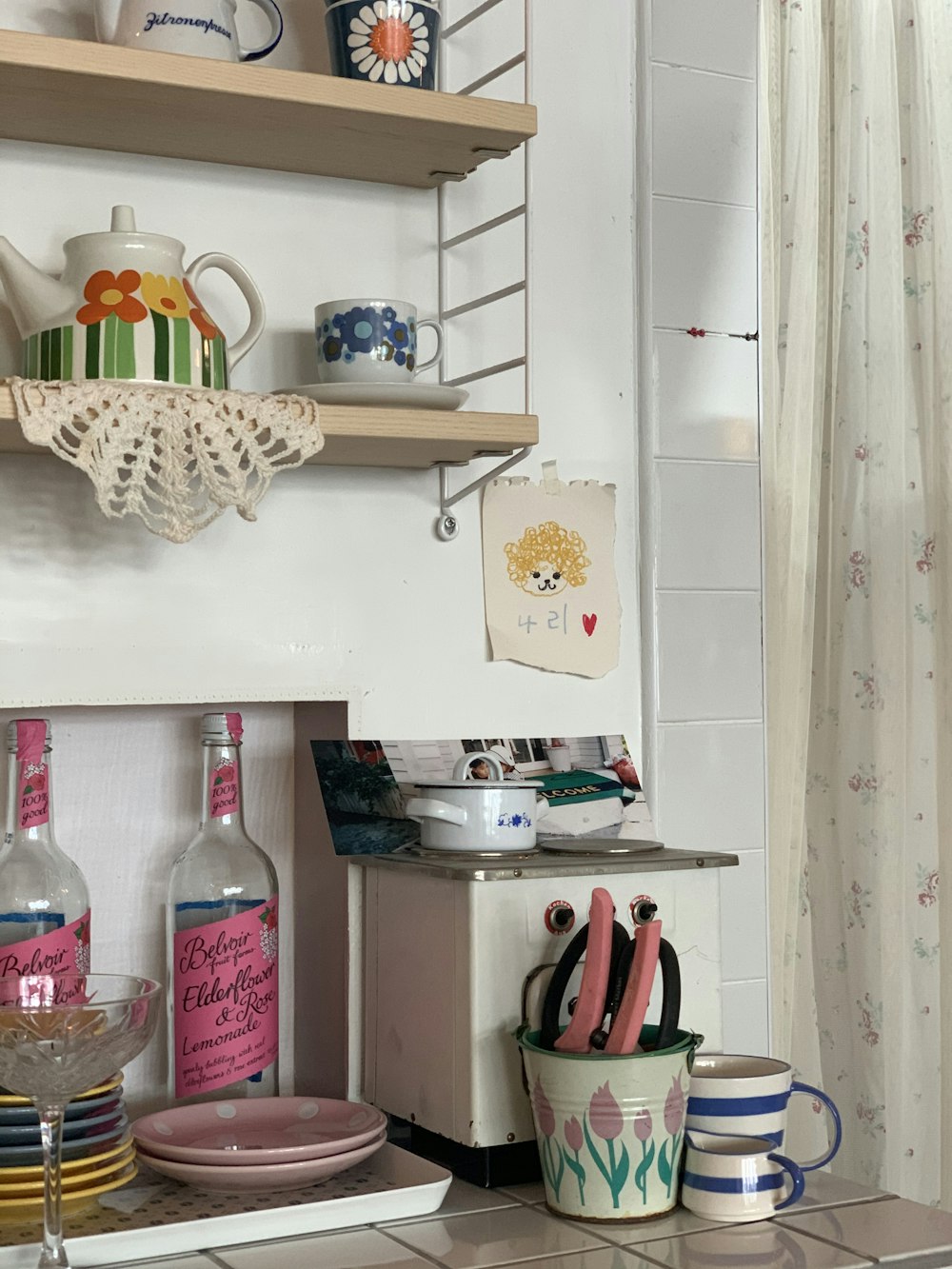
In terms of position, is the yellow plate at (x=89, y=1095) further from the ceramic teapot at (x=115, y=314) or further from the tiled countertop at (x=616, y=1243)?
the ceramic teapot at (x=115, y=314)

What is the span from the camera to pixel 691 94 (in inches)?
60.9

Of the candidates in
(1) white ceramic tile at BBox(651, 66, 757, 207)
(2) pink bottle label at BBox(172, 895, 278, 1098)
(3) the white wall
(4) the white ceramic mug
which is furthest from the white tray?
(1) white ceramic tile at BBox(651, 66, 757, 207)

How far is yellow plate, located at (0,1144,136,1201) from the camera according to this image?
1039 millimetres

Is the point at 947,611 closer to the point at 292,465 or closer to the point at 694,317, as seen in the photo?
the point at 694,317

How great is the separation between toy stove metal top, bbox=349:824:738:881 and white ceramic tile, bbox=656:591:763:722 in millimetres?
230

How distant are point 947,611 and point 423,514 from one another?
0.93 meters

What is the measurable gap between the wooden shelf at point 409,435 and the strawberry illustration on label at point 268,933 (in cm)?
41

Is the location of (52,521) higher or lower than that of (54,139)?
lower

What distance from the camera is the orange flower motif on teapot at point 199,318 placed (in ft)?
3.91

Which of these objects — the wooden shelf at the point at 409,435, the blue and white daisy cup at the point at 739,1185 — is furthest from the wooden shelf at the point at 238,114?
the blue and white daisy cup at the point at 739,1185

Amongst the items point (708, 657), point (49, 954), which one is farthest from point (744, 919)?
point (49, 954)

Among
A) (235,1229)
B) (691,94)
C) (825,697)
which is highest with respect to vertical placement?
(691,94)

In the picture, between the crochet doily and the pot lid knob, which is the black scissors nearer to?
the crochet doily

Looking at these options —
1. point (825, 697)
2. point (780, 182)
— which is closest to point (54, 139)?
point (780, 182)
